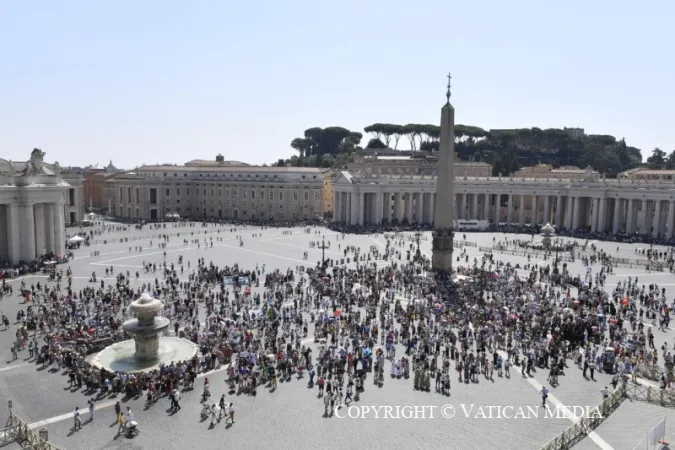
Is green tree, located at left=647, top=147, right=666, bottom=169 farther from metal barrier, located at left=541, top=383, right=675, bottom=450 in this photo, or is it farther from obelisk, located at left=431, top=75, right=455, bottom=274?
metal barrier, located at left=541, top=383, right=675, bottom=450

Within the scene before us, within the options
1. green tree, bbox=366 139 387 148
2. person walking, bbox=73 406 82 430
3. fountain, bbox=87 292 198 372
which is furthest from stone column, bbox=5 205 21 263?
green tree, bbox=366 139 387 148

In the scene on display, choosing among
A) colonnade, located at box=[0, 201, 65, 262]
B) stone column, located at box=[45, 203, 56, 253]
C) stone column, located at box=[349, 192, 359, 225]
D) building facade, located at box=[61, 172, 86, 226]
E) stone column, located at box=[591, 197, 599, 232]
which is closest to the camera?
colonnade, located at box=[0, 201, 65, 262]

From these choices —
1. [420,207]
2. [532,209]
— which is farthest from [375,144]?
[532,209]

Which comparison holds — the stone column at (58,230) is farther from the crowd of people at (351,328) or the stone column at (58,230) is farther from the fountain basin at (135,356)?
the fountain basin at (135,356)

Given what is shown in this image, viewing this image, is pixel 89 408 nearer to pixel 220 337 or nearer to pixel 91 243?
pixel 220 337

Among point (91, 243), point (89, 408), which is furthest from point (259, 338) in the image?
point (91, 243)
